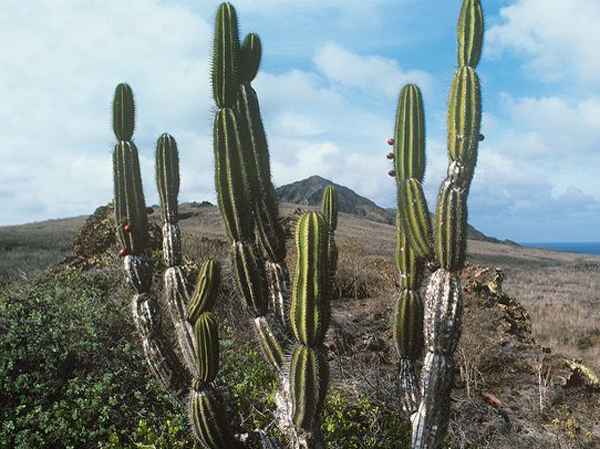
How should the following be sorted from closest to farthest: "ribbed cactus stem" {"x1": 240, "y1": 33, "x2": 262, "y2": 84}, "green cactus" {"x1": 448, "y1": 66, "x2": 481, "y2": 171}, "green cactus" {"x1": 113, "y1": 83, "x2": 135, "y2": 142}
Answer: "green cactus" {"x1": 448, "y1": 66, "x2": 481, "y2": 171}
"ribbed cactus stem" {"x1": 240, "y1": 33, "x2": 262, "y2": 84}
"green cactus" {"x1": 113, "y1": 83, "x2": 135, "y2": 142}

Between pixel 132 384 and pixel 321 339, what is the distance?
150 inches

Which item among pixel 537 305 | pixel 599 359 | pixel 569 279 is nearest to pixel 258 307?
pixel 599 359

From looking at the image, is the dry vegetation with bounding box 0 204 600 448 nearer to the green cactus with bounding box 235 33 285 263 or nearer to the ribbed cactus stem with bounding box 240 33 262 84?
the green cactus with bounding box 235 33 285 263

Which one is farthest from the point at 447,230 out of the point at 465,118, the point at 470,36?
the point at 470,36

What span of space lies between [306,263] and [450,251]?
119 cm

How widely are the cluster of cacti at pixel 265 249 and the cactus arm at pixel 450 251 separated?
851mm

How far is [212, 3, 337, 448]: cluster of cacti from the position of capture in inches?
137

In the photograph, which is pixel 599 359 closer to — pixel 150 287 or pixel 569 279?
pixel 150 287

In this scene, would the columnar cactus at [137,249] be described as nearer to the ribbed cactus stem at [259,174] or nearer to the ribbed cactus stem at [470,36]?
the ribbed cactus stem at [259,174]

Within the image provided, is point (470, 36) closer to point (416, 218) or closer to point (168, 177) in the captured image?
point (416, 218)

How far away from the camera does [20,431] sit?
221 inches

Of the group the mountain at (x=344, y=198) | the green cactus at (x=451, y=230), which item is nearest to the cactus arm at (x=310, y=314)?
the green cactus at (x=451, y=230)

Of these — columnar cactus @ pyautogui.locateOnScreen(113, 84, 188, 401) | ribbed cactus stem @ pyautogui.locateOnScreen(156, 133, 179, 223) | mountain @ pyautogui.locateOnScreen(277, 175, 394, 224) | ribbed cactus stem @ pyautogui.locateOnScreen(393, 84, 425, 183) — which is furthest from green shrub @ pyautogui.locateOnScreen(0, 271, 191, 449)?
mountain @ pyautogui.locateOnScreen(277, 175, 394, 224)

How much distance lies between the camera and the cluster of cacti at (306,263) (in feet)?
11.7
